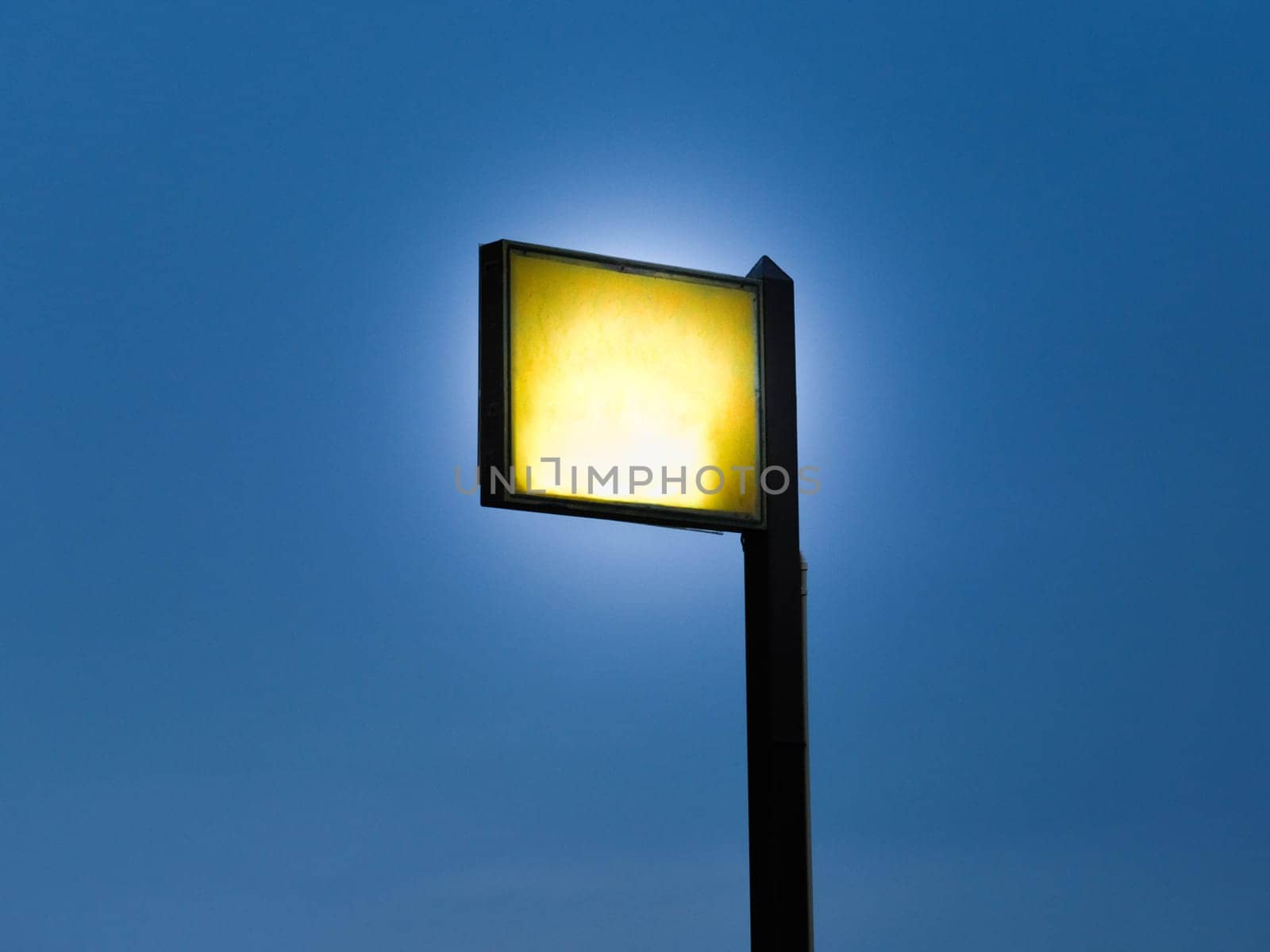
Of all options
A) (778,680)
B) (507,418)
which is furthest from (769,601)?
(507,418)

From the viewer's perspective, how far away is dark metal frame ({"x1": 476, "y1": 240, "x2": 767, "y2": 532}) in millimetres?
8203

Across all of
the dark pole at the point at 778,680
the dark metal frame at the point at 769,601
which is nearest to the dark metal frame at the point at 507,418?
the dark metal frame at the point at 769,601

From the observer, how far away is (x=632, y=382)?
8.62m

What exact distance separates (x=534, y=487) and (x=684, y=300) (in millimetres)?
1154

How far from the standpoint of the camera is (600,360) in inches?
338

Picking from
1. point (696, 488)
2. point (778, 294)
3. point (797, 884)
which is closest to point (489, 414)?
point (696, 488)

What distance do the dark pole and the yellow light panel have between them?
0.36ft

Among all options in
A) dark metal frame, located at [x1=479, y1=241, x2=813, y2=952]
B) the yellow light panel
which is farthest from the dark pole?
the yellow light panel

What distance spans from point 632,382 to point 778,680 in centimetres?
139

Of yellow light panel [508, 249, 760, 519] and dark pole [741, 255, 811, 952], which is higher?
yellow light panel [508, 249, 760, 519]

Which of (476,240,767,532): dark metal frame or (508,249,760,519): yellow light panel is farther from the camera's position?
(508,249,760,519): yellow light panel

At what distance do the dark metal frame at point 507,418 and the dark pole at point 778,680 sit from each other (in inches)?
6.0

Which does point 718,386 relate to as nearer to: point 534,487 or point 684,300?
point 684,300

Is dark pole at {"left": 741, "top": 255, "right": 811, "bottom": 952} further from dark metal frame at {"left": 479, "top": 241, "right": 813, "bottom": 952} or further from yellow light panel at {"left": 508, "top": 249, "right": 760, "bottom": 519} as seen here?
yellow light panel at {"left": 508, "top": 249, "right": 760, "bottom": 519}
